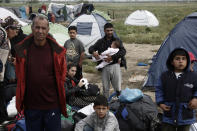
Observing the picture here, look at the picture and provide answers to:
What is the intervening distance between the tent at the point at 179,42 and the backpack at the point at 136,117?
240cm

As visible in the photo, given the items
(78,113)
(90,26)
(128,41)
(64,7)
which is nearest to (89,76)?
(90,26)

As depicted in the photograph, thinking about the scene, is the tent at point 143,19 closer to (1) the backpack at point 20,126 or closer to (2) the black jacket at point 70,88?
(2) the black jacket at point 70,88

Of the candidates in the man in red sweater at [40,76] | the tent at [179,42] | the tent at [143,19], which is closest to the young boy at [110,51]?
the tent at [179,42]

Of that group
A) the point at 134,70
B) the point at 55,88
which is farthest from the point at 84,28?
the point at 55,88

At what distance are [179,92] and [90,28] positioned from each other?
7962 millimetres

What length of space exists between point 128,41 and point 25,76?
1262cm

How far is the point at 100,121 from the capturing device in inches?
139

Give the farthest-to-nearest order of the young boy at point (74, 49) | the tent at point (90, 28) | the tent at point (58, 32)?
the tent at point (90, 28) → the tent at point (58, 32) → the young boy at point (74, 49)

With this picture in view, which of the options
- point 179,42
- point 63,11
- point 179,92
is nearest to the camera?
point 179,92

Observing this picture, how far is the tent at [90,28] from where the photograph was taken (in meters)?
10.5

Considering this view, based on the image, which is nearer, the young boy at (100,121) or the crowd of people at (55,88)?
the crowd of people at (55,88)

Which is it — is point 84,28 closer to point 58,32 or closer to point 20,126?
point 58,32

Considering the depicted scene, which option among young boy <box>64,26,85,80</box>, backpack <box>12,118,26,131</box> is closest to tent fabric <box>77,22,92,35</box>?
young boy <box>64,26,85,80</box>

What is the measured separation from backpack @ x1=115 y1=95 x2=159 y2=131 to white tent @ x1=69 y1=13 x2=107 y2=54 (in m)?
6.72
